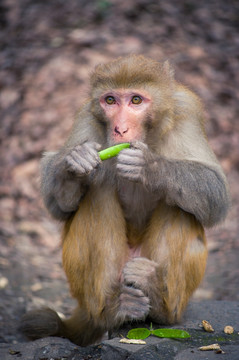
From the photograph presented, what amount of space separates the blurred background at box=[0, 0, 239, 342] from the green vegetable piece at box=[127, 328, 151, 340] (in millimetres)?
2458

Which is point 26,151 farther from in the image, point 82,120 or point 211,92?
point 82,120

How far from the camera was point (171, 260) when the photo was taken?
4.65 metres

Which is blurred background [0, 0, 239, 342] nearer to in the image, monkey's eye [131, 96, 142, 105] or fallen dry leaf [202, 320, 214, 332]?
fallen dry leaf [202, 320, 214, 332]

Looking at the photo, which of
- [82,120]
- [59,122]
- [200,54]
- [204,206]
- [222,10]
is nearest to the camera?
[204,206]

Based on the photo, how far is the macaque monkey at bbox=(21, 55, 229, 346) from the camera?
4570mm

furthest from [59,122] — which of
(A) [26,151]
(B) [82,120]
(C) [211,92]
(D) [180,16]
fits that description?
(B) [82,120]

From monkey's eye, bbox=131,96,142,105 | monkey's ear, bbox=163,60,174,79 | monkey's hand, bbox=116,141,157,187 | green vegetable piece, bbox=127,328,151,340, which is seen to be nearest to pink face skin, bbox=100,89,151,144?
monkey's eye, bbox=131,96,142,105

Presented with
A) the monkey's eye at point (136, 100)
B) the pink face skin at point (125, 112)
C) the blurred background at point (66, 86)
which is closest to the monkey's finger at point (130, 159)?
the pink face skin at point (125, 112)

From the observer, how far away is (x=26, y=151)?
9.97m

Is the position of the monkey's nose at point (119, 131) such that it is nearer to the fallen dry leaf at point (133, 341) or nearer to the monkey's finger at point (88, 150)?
the monkey's finger at point (88, 150)

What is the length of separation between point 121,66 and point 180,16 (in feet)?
27.4

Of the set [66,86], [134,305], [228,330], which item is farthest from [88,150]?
[66,86]

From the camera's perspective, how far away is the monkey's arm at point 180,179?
441 centimetres

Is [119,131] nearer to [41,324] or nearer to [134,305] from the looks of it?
[134,305]
